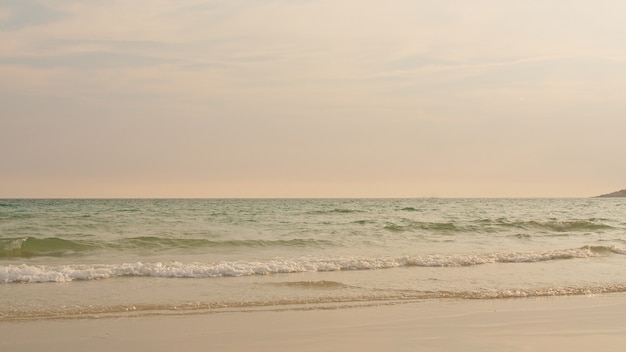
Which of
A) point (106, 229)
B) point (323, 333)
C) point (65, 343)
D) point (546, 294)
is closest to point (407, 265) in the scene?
point (546, 294)

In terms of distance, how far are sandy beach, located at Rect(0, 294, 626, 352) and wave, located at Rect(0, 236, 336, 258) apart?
34.1 ft

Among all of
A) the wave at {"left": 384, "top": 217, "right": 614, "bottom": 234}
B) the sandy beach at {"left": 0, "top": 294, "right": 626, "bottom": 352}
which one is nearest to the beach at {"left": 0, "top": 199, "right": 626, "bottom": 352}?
the sandy beach at {"left": 0, "top": 294, "right": 626, "bottom": 352}

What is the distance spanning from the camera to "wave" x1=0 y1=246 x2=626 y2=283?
12898 mm

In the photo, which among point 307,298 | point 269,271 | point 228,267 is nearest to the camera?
point 307,298

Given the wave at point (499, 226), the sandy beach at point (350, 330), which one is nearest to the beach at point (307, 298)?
the sandy beach at point (350, 330)

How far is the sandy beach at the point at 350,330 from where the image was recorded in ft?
24.5

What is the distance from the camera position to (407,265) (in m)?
15.7

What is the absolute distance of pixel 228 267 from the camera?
1405 cm

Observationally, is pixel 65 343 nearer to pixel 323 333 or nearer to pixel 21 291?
pixel 323 333

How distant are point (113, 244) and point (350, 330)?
1415 cm

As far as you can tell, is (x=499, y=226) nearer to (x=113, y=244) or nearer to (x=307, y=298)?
(x=113, y=244)

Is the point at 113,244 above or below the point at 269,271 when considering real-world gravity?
above

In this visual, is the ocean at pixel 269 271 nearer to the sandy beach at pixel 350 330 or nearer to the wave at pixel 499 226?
the sandy beach at pixel 350 330

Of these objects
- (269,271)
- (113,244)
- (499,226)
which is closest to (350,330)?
(269,271)
